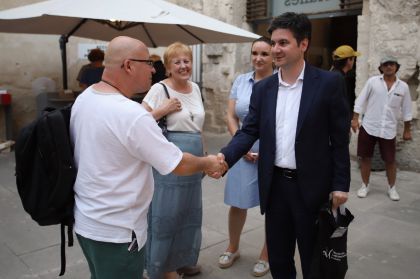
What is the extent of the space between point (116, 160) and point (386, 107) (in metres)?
4.37

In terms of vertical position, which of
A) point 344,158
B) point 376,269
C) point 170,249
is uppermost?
point 344,158

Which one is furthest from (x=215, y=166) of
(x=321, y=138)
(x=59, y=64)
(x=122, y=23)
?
(x=59, y=64)

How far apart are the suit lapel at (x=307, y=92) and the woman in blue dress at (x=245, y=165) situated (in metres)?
0.87

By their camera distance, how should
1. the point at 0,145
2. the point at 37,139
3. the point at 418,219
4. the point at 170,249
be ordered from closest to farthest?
1. the point at 37,139
2. the point at 170,249
3. the point at 418,219
4. the point at 0,145

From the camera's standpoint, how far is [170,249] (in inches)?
117

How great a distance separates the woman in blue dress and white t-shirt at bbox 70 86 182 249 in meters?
1.44

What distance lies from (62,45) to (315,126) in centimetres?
698

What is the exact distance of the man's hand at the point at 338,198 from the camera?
7.71ft

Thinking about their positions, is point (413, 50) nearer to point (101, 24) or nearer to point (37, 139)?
point (101, 24)

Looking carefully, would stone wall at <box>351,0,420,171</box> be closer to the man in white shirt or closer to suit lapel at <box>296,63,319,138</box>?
the man in white shirt

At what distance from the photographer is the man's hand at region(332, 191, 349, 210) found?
7.71 feet

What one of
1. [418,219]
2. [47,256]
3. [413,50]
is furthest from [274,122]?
[413,50]

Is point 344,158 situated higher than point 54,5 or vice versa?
point 54,5

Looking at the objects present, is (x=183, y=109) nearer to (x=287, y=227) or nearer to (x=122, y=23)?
(x=287, y=227)
